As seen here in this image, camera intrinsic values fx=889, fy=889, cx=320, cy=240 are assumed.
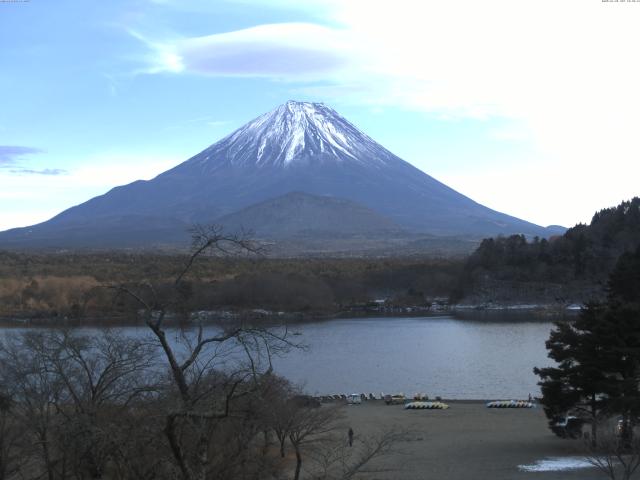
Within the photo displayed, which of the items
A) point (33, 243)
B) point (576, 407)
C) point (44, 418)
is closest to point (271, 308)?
point (576, 407)

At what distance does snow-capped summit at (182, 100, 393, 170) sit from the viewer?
15275 cm

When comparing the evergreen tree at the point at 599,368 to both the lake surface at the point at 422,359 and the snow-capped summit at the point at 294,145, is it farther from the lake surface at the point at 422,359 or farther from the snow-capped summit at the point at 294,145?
the snow-capped summit at the point at 294,145

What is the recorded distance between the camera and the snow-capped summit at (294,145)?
152750 millimetres

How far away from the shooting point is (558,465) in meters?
13.6

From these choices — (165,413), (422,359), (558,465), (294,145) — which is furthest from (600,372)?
(294,145)

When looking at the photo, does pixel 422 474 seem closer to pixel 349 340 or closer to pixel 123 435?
pixel 123 435

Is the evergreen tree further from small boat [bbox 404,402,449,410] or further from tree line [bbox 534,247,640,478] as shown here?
small boat [bbox 404,402,449,410]

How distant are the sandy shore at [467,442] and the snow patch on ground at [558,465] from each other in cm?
16

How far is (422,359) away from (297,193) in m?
107

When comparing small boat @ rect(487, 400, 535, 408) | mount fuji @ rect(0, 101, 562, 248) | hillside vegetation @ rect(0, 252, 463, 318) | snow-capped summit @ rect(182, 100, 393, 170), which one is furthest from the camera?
snow-capped summit @ rect(182, 100, 393, 170)

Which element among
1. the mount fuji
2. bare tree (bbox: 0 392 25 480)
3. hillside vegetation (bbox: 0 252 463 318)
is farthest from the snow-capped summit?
bare tree (bbox: 0 392 25 480)

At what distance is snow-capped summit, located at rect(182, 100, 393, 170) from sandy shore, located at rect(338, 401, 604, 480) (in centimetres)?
13283

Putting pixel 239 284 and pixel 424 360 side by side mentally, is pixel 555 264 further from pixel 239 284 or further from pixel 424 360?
pixel 424 360

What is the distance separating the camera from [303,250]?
371 feet
